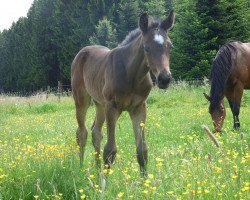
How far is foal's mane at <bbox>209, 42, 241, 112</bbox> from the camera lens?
8377 mm

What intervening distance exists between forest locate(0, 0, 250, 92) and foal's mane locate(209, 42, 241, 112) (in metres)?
11.4

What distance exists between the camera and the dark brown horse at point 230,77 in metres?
8.34

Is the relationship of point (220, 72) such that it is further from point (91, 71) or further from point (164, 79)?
point (164, 79)

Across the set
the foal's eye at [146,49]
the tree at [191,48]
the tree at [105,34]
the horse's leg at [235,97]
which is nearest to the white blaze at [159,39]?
the foal's eye at [146,49]

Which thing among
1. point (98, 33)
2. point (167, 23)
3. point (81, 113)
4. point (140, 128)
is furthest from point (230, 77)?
point (98, 33)

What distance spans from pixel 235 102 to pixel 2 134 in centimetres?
621

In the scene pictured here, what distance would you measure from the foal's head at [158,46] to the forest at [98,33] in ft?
54.4

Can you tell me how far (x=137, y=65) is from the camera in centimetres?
485

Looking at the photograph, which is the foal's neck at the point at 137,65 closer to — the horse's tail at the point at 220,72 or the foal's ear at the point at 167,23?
the foal's ear at the point at 167,23

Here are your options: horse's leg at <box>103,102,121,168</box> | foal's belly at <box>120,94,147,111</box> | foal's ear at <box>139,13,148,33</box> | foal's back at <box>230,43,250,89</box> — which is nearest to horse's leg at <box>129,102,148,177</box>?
foal's belly at <box>120,94,147,111</box>

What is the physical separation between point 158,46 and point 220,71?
16.4ft

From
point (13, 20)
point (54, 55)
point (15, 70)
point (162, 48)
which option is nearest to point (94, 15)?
point (54, 55)

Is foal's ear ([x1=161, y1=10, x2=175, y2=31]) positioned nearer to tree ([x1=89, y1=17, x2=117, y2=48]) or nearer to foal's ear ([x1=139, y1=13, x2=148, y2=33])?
foal's ear ([x1=139, y1=13, x2=148, y2=33])

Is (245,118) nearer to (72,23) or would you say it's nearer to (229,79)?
(229,79)
